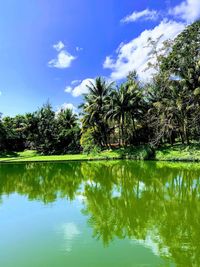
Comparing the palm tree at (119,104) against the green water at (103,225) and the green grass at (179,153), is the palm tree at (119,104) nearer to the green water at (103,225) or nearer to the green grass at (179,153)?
the green grass at (179,153)

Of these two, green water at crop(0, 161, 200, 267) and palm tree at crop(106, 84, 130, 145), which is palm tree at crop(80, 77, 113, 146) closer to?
palm tree at crop(106, 84, 130, 145)

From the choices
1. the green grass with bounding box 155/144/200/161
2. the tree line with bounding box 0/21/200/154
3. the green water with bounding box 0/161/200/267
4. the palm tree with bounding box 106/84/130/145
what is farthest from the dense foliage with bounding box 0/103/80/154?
the green water with bounding box 0/161/200/267

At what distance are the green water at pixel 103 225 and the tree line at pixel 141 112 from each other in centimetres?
1569

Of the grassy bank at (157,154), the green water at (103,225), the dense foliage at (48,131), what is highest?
the dense foliage at (48,131)

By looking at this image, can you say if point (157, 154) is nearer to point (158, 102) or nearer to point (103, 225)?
point (158, 102)

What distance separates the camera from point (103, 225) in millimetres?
8125

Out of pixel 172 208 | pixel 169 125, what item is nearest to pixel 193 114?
pixel 169 125

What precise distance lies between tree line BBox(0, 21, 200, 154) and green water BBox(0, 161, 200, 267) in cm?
1569

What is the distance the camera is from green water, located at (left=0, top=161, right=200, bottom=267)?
233 inches

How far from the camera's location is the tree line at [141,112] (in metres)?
29.1

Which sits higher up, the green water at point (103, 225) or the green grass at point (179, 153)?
the green grass at point (179, 153)

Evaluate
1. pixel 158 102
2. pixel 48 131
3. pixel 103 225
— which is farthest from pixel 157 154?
pixel 103 225

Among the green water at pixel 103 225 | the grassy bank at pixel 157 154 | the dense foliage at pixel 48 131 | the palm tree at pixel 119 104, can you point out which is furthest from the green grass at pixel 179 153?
the dense foliage at pixel 48 131

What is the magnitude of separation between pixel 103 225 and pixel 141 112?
25878 millimetres
